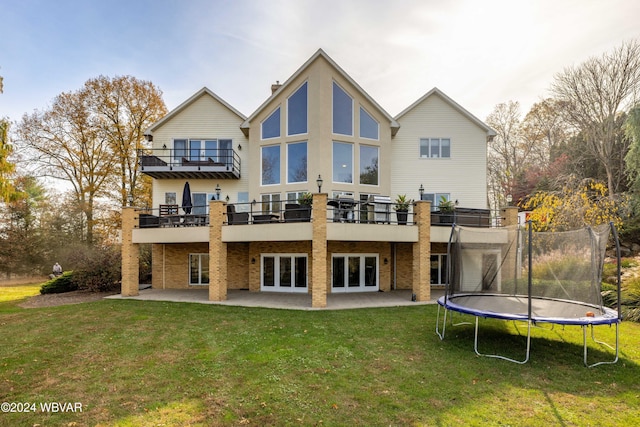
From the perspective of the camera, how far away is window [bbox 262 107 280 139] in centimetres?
1573

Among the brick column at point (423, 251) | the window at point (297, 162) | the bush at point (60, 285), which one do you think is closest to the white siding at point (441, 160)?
the brick column at point (423, 251)

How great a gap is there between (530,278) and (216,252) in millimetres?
10717

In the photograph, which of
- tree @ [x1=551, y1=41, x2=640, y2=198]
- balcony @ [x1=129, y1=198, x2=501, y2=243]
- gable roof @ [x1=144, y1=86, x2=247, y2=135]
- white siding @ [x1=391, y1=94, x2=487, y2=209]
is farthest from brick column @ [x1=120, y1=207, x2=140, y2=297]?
tree @ [x1=551, y1=41, x2=640, y2=198]

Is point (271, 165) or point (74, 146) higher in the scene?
point (74, 146)

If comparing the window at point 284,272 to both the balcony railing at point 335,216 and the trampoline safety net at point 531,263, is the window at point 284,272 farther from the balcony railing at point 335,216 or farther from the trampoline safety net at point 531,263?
the trampoline safety net at point 531,263

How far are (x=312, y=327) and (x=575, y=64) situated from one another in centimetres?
2499

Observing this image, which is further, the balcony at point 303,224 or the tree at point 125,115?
the tree at point 125,115

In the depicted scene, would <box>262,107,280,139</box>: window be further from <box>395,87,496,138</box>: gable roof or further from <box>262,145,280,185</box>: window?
<box>395,87,496,138</box>: gable roof

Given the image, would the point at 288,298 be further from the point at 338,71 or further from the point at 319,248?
the point at 338,71

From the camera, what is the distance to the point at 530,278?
646cm

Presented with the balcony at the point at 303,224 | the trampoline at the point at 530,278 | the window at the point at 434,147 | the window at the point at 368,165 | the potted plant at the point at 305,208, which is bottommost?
the trampoline at the point at 530,278

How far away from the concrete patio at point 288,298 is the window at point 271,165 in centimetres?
565

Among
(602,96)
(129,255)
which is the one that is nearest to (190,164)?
(129,255)

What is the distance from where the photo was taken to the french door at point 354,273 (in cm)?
1487
